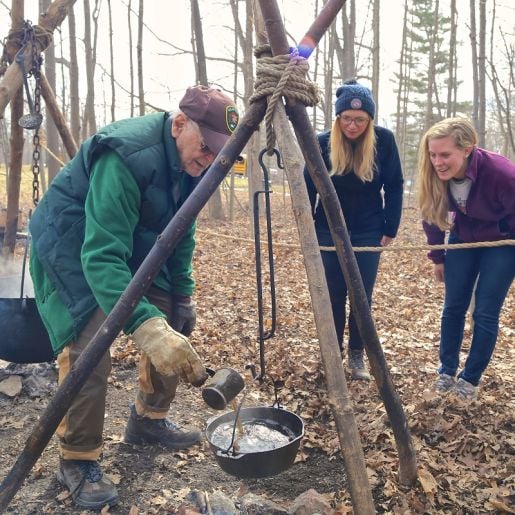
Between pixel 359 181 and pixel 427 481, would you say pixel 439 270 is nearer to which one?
pixel 359 181

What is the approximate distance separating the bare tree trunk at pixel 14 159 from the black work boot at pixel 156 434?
2.39m

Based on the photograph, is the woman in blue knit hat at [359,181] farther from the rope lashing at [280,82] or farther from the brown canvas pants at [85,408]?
the brown canvas pants at [85,408]

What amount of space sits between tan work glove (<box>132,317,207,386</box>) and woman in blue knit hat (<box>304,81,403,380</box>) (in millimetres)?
1843

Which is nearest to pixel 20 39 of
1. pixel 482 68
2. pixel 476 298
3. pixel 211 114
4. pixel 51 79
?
pixel 211 114

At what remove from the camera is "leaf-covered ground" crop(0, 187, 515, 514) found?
9.47ft

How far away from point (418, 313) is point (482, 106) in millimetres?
7674

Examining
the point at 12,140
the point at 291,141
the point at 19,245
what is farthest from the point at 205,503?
the point at 19,245

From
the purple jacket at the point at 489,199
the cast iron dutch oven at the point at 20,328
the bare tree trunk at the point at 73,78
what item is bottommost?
the cast iron dutch oven at the point at 20,328

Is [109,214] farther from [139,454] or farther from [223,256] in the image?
[223,256]

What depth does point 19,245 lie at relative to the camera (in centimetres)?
824

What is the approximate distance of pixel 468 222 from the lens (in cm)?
371

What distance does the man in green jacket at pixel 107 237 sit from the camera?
2412 mm

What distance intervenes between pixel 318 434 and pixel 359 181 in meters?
1.85

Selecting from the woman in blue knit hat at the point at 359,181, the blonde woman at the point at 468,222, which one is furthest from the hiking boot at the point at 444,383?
the woman in blue knit hat at the point at 359,181
